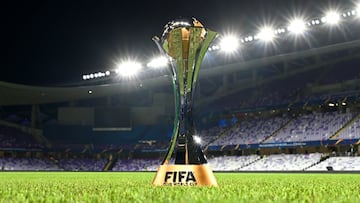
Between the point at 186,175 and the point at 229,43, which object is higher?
the point at 229,43

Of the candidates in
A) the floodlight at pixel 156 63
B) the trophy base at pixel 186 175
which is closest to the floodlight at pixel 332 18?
the floodlight at pixel 156 63

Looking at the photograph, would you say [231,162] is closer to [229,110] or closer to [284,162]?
[284,162]

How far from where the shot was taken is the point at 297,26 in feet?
124

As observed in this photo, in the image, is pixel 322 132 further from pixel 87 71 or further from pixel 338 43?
pixel 87 71

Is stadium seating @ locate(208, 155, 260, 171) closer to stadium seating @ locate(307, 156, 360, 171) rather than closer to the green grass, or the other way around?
stadium seating @ locate(307, 156, 360, 171)

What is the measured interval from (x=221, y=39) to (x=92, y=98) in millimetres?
22620

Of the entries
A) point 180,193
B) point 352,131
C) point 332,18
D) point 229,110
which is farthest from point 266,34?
point 180,193

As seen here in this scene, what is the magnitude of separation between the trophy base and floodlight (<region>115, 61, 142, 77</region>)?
40.6 metres

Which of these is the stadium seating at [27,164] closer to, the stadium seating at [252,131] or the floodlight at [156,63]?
the floodlight at [156,63]

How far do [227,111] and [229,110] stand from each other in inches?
13.5

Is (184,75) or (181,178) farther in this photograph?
(184,75)

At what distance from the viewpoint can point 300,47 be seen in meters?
40.9

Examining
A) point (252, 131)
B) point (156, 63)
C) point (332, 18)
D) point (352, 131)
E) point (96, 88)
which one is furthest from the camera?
point (96, 88)

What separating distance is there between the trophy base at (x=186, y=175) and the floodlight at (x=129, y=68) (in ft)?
133
